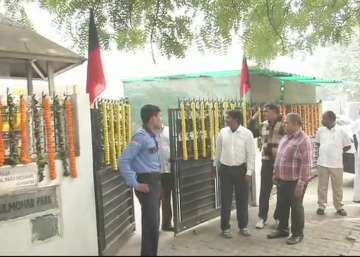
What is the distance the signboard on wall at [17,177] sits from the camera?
14.7 ft

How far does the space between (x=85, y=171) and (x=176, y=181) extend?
5.19 feet

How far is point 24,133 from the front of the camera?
Result: 4.54 m

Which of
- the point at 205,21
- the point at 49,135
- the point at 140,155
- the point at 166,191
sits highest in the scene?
the point at 205,21

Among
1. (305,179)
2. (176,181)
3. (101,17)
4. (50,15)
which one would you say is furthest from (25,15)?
(305,179)

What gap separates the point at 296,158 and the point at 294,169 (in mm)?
127

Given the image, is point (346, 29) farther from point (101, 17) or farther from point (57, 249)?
point (57, 249)

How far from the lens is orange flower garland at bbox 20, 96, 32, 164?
4.52 m

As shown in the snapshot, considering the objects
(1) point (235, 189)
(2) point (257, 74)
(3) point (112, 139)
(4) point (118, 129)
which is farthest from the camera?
(2) point (257, 74)

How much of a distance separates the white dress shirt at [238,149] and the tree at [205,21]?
3.84ft

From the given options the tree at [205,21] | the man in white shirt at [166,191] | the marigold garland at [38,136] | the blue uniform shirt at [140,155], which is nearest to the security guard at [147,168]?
the blue uniform shirt at [140,155]

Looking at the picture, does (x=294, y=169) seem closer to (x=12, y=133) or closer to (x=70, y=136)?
(x=70, y=136)

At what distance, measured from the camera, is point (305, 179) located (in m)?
5.49

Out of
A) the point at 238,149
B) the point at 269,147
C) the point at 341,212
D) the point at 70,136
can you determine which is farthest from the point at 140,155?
the point at 341,212

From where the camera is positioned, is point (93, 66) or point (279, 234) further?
point (279, 234)
